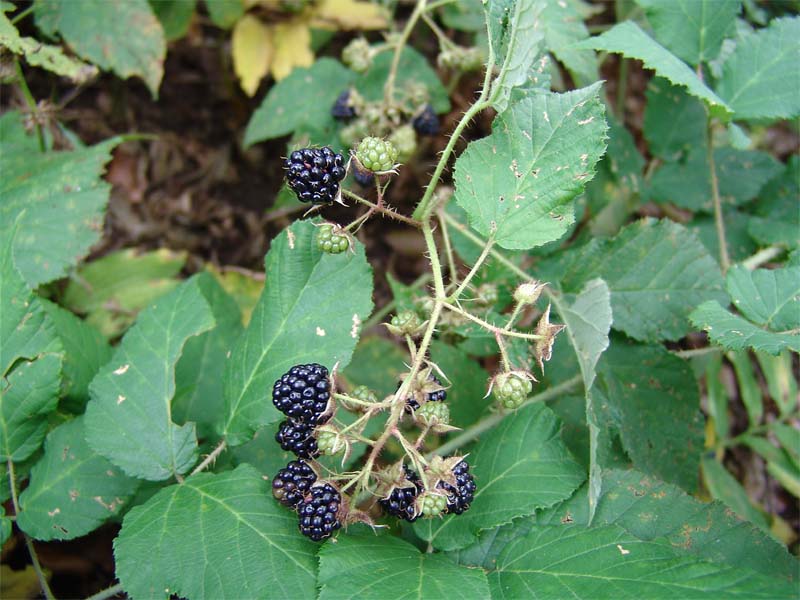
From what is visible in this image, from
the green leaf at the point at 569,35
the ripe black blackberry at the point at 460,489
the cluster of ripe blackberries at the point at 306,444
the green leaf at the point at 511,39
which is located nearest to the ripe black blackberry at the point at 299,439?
the cluster of ripe blackberries at the point at 306,444

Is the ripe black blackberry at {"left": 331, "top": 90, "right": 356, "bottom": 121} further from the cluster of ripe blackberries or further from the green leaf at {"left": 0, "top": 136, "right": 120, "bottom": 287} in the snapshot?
the cluster of ripe blackberries

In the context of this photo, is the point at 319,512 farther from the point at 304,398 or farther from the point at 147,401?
the point at 147,401

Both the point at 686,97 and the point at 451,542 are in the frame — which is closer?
the point at 451,542

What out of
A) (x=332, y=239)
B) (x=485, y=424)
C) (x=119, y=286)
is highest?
(x=332, y=239)

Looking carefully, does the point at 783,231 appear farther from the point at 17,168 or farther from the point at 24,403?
the point at 17,168

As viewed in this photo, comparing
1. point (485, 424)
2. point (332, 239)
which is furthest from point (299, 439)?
point (485, 424)

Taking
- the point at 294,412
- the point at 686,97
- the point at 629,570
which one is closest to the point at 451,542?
the point at 629,570

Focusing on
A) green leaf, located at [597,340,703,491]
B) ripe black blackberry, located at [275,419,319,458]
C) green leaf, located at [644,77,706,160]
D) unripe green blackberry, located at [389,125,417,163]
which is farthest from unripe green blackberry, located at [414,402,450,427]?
green leaf, located at [644,77,706,160]
